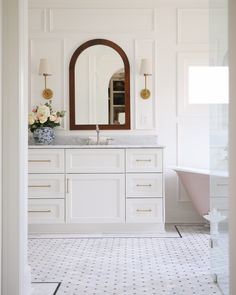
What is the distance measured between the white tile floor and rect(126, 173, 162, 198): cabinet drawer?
463mm

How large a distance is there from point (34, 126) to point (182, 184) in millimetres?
1734

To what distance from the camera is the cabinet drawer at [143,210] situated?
157 inches

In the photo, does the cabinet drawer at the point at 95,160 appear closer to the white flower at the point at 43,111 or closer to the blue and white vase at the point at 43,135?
the blue and white vase at the point at 43,135

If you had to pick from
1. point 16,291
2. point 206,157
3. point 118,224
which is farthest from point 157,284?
point 206,157

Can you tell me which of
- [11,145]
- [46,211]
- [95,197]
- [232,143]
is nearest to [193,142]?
[95,197]

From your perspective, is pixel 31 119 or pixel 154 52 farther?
pixel 154 52

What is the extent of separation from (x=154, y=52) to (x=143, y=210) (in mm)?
1813

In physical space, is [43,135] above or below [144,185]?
above

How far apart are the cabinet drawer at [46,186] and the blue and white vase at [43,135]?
1.44 feet

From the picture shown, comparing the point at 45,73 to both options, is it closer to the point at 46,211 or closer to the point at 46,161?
the point at 46,161

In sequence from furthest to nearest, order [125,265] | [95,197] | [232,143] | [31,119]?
[31,119] → [95,197] → [125,265] → [232,143]

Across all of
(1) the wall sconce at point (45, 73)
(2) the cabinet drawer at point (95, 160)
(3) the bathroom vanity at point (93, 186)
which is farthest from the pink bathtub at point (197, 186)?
(1) the wall sconce at point (45, 73)

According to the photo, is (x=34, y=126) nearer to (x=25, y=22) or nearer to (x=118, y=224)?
(x=118, y=224)

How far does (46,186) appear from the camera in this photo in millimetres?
4004
